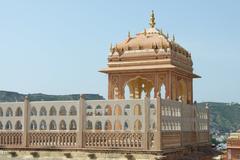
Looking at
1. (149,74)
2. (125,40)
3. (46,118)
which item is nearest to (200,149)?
(149,74)

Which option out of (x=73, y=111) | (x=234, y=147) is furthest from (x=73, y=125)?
(x=234, y=147)

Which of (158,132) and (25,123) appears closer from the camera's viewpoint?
(158,132)

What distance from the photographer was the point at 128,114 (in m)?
16.6

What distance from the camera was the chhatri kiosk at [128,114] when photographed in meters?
16.4

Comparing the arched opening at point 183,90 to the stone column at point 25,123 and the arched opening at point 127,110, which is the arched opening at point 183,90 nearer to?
the arched opening at point 127,110

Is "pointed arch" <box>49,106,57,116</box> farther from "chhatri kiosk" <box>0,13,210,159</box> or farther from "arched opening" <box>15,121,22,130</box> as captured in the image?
"arched opening" <box>15,121,22,130</box>

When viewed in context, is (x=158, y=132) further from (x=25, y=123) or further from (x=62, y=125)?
(x=25, y=123)

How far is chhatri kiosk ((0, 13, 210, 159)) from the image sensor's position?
1639 cm

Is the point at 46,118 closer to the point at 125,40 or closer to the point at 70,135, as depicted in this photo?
the point at 70,135

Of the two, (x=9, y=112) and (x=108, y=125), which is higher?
(x=9, y=112)

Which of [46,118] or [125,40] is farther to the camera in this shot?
[125,40]

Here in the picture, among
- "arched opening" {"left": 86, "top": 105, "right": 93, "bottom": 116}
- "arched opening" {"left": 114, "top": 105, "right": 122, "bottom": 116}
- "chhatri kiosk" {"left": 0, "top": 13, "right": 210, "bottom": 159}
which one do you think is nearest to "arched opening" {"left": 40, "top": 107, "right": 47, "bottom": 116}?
"chhatri kiosk" {"left": 0, "top": 13, "right": 210, "bottom": 159}

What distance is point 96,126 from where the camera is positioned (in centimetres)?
1731

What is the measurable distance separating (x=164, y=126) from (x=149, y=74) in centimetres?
404
